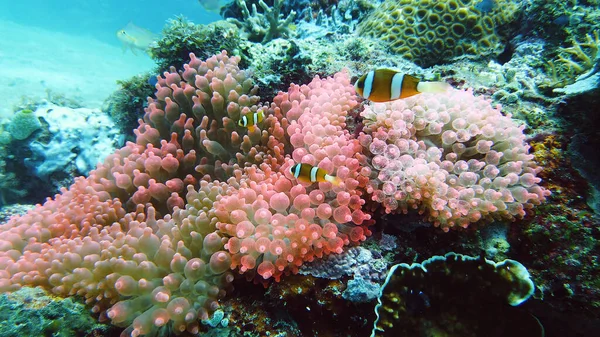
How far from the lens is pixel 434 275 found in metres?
2.24

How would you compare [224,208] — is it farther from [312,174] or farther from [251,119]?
[251,119]

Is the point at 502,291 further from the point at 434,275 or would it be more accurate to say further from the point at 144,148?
the point at 144,148

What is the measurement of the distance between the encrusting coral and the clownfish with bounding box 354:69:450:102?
1.26ft

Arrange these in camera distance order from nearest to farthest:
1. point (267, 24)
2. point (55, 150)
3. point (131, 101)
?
point (131, 101), point (55, 150), point (267, 24)

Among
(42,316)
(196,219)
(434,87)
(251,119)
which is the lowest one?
(42,316)

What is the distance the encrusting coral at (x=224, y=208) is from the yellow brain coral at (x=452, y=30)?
2061 millimetres

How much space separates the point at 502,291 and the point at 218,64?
3.34 metres

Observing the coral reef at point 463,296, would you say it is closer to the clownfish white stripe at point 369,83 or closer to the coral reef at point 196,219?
the coral reef at point 196,219

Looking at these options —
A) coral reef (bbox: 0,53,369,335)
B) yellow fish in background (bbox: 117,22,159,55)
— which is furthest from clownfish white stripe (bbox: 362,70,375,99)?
yellow fish in background (bbox: 117,22,159,55)

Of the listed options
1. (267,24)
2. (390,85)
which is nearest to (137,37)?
(267,24)

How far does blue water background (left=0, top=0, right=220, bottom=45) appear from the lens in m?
39.9

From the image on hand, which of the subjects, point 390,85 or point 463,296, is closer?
point 390,85

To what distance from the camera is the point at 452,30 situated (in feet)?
14.6

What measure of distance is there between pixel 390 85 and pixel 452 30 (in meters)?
3.32
